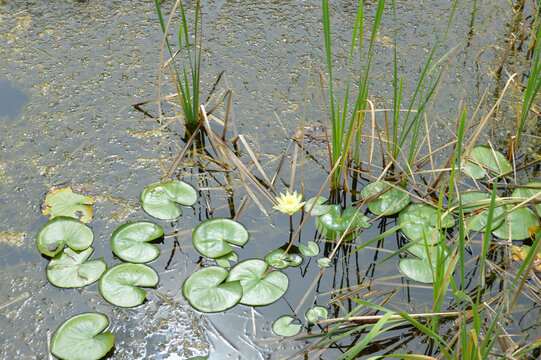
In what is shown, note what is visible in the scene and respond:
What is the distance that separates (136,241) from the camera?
142 centimetres

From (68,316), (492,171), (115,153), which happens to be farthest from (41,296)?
(492,171)

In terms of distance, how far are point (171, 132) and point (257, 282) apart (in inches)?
27.3

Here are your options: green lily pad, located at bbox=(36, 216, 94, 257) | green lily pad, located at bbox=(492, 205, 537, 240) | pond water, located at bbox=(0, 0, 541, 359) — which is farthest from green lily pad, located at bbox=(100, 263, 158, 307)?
green lily pad, located at bbox=(492, 205, 537, 240)

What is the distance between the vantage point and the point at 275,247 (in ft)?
4.74

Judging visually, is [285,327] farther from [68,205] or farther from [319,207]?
[68,205]

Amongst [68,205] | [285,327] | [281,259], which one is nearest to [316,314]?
[285,327]

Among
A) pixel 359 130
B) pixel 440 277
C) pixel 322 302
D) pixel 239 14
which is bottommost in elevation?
pixel 322 302

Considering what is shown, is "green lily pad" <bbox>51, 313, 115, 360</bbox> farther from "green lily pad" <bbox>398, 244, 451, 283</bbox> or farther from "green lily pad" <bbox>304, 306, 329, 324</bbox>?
"green lily pad" <bbox>398, 244, 451, 283</bbox>

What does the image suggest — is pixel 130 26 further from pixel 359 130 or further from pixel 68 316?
pixel 68 316

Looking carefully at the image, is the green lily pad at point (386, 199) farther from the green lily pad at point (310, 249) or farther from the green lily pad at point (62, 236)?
the green lily pad at point (62, 236)

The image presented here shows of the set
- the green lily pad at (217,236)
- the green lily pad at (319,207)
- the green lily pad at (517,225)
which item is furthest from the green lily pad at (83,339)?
the green lily pad at (517,225)

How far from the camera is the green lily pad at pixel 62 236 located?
1.37 m

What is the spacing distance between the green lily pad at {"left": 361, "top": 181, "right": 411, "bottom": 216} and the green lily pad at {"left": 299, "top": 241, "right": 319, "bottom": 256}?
0.23m

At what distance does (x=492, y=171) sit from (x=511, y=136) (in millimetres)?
156
